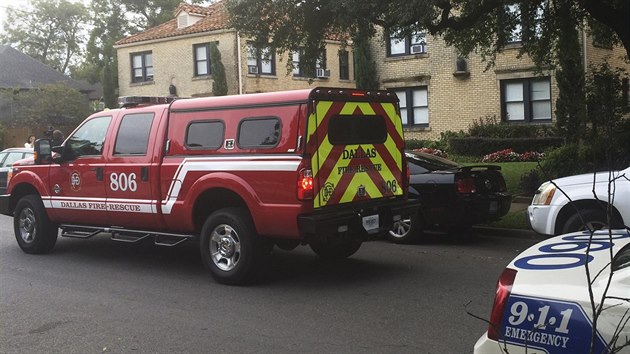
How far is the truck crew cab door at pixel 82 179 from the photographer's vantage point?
26.8 ft

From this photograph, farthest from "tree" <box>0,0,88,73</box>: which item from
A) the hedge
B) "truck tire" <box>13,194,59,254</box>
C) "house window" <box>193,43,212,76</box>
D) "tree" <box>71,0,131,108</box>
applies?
"truck tire" <box>13,194,59,254</box>

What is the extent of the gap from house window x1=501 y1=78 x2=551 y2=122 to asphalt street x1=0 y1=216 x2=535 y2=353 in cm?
1518

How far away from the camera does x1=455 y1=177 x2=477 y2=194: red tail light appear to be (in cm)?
891

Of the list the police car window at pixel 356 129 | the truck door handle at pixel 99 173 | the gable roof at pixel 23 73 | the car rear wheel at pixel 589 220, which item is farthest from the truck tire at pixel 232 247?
the gable roof at pixel 23 73

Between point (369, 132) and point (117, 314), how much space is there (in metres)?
3.46

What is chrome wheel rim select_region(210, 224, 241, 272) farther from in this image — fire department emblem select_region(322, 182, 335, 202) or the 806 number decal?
the 806 number decal

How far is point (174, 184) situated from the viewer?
7324mm

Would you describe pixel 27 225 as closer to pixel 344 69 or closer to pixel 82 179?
pixel 82 179

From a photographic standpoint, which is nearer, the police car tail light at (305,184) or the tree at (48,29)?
the police car tail light at (305,184)

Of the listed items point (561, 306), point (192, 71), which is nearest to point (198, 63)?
point (192, 71)

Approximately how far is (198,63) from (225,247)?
25.1 m

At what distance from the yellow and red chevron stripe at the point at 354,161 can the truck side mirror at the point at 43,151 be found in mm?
4391

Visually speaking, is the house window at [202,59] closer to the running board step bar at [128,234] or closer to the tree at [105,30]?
the tree at [105,30]

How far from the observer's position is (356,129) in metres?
7.16
